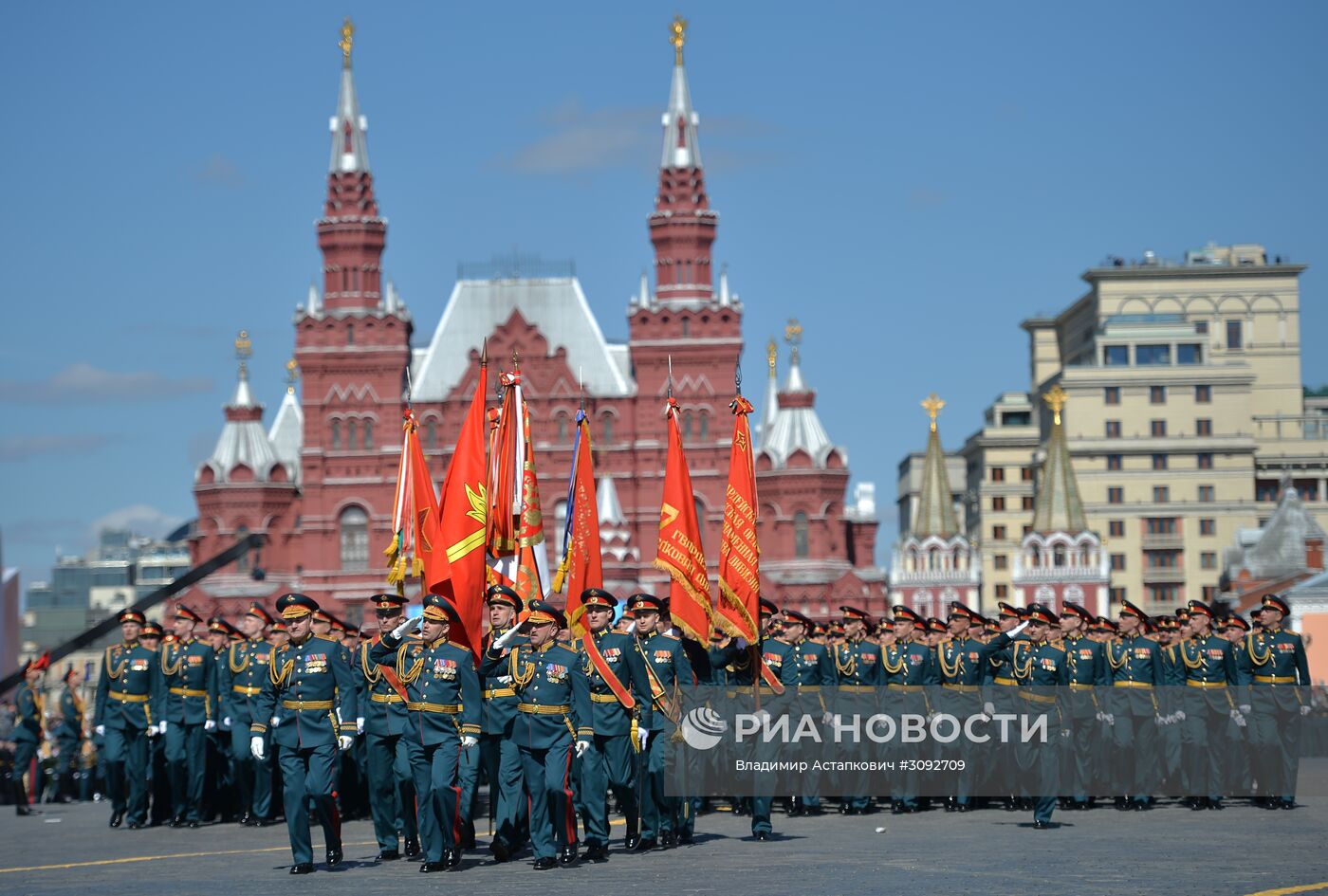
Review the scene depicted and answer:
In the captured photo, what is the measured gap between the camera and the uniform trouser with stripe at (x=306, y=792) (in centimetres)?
1480

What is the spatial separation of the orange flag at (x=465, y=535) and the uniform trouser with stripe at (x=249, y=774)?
2.41 m

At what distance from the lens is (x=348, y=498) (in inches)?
2936

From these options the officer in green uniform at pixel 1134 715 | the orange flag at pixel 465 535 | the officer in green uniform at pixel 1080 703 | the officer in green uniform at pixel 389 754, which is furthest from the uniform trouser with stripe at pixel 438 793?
the officer in green uniform at pixel 1134 715

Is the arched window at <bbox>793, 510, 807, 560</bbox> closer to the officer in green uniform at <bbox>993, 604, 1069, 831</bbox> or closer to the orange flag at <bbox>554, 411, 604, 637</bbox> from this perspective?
the orange flag at <bbox>554, 411, 604, 637</bbox>

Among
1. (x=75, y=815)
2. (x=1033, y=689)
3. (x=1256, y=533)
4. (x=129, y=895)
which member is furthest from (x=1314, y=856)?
(x=1256, y=533)

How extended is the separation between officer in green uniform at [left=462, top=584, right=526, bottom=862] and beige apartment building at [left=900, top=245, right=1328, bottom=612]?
238 ft

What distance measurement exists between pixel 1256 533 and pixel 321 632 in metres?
71.8

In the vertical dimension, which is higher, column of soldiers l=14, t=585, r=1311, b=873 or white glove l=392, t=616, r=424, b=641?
white glove l=392, t=616, r=424, b=641

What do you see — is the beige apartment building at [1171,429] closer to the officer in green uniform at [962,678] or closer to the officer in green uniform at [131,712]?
the officer in green uniform at [962,678]

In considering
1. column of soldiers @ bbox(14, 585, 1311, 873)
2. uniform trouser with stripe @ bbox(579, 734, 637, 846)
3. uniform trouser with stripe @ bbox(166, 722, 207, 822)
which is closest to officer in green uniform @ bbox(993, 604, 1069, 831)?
column of soldiers @ bbox(14, 585, 1311, 873)

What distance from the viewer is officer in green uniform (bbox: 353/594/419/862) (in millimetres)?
15492

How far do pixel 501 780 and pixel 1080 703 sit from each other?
6279mm

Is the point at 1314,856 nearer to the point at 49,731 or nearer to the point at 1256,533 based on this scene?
the point at 49,731

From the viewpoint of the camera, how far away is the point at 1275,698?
64.4 ft
